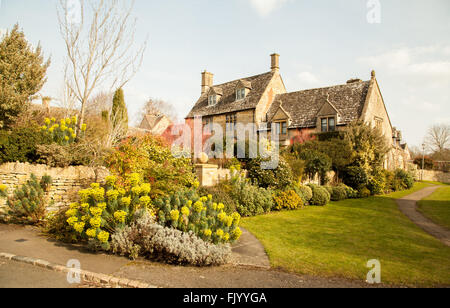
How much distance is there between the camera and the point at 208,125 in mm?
34375

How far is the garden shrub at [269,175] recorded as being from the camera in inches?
572

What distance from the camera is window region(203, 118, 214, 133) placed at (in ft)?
111

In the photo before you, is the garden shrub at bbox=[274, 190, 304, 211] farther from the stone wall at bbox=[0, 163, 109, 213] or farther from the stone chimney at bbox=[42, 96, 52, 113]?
the stone chimney at bbox=[42, 96, 52, 113]

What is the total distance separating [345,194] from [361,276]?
1538 centimetres

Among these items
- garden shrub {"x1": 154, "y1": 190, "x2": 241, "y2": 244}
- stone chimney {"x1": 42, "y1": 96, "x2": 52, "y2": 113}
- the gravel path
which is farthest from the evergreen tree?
the gravel path

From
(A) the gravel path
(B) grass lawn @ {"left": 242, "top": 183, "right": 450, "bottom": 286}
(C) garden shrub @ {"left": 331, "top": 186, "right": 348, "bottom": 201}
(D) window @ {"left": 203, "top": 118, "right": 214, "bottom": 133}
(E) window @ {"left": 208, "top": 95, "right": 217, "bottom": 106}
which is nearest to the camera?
(B) grass lawn @ {"left": 242, "top": 183, "right": 450, "bottom": 286}

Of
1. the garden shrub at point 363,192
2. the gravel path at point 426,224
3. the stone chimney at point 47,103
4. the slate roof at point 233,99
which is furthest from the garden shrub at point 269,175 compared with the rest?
the slate roof at point 233,99

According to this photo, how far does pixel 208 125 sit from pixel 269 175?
2089 cm

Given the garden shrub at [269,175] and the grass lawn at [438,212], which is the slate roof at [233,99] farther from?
the grass lawn at [438,212]

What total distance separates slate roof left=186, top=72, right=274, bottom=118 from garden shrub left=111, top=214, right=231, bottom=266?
2522 centimetres

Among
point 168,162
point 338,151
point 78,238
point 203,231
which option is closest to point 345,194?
point 338,151

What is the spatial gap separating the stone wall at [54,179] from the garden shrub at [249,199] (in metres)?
5.75

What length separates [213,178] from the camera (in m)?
12.4

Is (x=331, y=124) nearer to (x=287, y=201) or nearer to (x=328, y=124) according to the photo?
(x=328, y=124)
